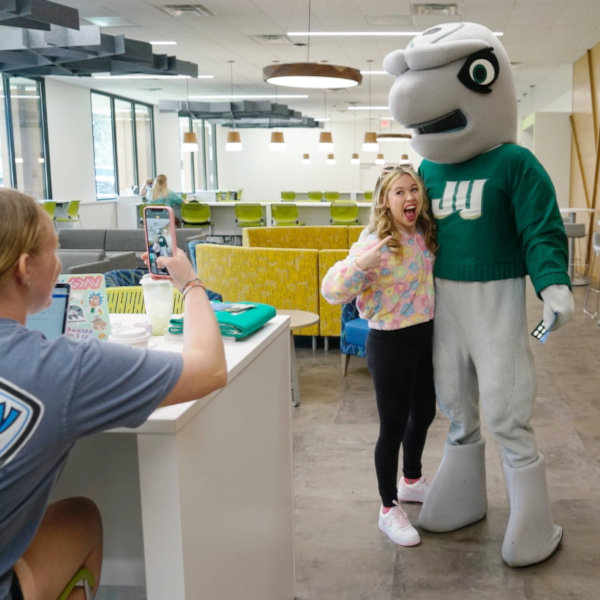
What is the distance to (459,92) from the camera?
2.19m

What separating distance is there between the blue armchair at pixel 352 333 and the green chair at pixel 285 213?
19.3ft

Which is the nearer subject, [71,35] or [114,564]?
[114,564]

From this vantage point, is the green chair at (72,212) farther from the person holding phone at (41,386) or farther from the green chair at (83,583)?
the person holding phone at (41,386)

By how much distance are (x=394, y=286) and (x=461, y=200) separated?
34cm

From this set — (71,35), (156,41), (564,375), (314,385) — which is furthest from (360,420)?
(156,41)

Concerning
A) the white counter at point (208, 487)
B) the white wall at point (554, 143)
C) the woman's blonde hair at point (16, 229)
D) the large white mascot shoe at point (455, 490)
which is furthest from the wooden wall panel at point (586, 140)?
the woman's blonde hair at point (16, 229)

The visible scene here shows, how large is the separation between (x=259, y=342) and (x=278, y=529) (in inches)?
23.7

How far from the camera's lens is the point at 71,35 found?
719 cm

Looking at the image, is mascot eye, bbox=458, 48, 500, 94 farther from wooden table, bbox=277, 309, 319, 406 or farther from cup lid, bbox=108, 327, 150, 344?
wooden table, bbox=277, 309, 319, 406

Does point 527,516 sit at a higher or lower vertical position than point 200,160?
lower

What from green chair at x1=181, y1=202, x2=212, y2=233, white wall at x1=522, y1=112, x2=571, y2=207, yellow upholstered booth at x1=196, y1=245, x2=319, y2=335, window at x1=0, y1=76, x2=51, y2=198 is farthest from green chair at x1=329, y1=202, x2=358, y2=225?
yellow upholstered booth at x1=196, y1=245, x2=319, y2=335

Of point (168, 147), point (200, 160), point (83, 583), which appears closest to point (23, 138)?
point (168, 147)

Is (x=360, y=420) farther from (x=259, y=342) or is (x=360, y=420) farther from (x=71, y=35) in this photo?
(x=71, y=35)

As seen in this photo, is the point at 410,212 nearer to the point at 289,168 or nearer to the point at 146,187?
the point at 146,187
